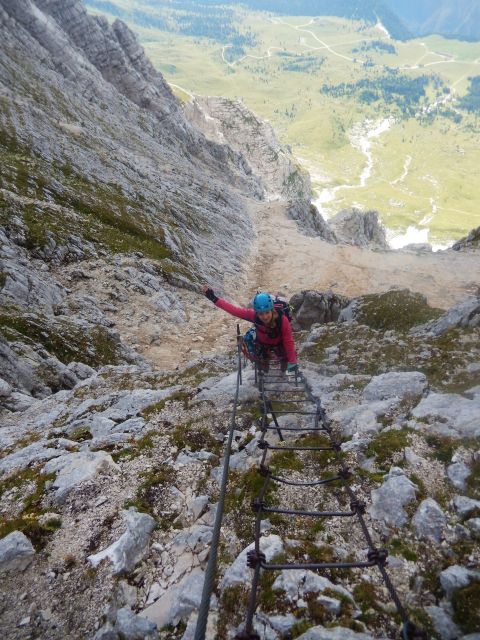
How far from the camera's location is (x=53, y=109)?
2344 inches

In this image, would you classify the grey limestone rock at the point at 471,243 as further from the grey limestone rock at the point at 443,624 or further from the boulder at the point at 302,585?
the boulder at the point at 302,585

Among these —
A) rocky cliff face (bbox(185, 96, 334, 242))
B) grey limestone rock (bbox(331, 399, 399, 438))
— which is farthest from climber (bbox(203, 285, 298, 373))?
rocky cliff face (bbox(185, 96, 334, 242))

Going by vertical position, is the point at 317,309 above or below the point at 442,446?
above

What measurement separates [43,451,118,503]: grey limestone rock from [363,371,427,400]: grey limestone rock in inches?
296

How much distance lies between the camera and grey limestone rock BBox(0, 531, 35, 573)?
24.2 ft

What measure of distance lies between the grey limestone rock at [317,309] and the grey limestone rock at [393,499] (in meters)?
20.0

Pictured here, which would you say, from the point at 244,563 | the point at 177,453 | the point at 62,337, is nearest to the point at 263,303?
the point at 177,453

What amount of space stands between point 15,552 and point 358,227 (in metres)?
107

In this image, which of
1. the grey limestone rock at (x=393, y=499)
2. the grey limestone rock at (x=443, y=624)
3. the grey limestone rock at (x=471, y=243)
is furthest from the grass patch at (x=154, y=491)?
the grey limestone rock at (x=471, y=243)

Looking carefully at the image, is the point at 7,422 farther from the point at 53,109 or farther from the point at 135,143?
the point at 135,143

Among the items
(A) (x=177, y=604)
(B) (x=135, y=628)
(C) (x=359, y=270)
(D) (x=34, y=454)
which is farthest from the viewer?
(C) (x=359, y=270)

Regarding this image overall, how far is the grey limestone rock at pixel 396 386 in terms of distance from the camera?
11.6 m

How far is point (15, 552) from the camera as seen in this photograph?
7.55 meters

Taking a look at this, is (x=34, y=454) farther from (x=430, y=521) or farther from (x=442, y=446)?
(x=442, y=446)
